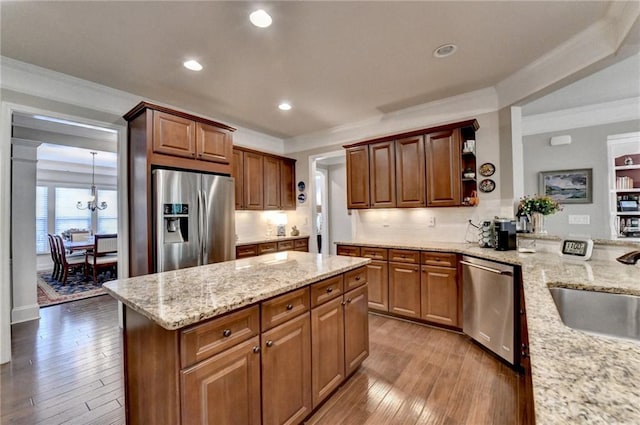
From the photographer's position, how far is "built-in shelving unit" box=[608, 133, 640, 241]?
12.3 feet

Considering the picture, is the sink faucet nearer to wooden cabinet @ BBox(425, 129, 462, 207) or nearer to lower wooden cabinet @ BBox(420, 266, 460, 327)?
lower wooden cabinet @ BBox(420, 266, 460, 327)

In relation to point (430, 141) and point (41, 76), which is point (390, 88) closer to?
point (430, 141)

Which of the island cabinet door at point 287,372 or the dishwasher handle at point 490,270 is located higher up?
the dishwasher handle at point 490,270

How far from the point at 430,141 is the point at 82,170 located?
864cm

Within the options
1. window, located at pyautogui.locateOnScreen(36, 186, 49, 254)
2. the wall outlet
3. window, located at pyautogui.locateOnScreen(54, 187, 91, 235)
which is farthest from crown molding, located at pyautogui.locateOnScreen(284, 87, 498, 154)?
window, located at pyautogui.locateOnScreen(36, 186, 49, 254)

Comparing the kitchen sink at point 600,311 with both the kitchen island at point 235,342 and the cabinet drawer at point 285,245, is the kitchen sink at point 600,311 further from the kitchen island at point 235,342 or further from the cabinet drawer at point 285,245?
the cabinet drawer at point 285,245

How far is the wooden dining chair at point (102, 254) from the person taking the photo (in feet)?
17.5

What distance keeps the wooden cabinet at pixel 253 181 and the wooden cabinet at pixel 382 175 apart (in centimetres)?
189

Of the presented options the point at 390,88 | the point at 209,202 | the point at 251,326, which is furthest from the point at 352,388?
the point at 390,88

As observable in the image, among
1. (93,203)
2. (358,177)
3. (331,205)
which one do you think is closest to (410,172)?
(358,177)

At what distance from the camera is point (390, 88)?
3195 mm

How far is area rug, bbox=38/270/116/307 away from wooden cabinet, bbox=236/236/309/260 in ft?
7.66

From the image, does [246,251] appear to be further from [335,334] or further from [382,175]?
[335,334]

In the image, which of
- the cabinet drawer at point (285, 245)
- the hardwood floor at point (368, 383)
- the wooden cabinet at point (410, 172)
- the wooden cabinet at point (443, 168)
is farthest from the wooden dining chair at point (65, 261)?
the wooden cabinet at point (443, 168)
